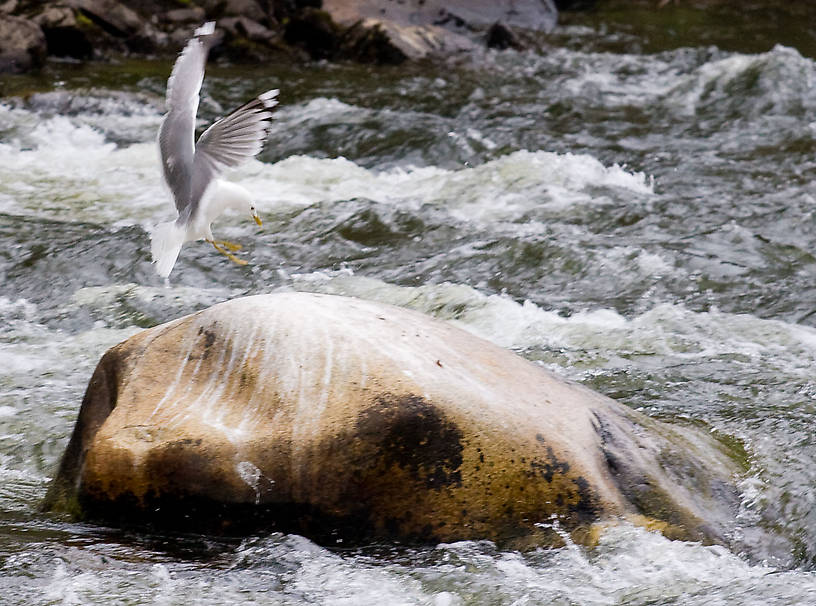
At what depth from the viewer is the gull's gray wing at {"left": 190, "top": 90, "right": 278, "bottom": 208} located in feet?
14.0

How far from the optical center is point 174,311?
5.41 m

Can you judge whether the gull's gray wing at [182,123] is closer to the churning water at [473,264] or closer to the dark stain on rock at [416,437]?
the churning water at [473,264]

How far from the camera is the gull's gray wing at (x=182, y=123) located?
443 cm

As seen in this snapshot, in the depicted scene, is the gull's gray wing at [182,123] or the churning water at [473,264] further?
the gull's gray wing at [182,123]

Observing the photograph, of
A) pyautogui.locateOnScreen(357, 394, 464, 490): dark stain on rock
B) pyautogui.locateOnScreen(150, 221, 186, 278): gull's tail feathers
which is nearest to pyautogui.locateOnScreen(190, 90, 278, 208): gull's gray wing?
pyautogui.locateOnScreen(150, 221, 186, 278): gull's tail feathers

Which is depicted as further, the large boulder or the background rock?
the background rock

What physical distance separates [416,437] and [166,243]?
171 centimetres

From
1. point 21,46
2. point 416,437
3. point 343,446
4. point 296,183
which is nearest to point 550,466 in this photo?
point 416,437

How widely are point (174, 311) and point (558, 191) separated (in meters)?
3.06

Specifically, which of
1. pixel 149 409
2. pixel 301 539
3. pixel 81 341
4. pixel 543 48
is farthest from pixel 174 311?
pixel 543 48

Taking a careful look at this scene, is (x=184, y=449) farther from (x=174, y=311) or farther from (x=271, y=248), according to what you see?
(x=271, y=248)

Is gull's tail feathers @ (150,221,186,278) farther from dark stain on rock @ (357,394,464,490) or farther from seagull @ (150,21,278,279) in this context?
dark stain on rock @ (357,394,464,490)

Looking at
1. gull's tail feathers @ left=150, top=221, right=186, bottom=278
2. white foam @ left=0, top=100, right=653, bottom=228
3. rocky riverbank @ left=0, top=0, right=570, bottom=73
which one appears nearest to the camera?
gull's tail feathers @ left=150, top=221, right=186, bottom=278

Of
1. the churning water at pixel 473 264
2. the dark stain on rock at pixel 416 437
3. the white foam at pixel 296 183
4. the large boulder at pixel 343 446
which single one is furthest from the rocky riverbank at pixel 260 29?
the dark stain on rock at pixel 416 437
